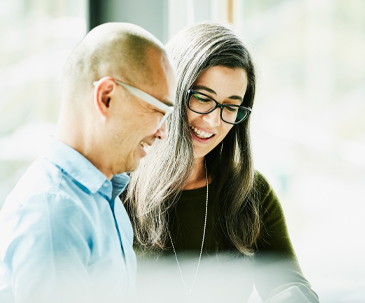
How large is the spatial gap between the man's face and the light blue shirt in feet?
0.21

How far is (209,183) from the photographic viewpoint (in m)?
1.44

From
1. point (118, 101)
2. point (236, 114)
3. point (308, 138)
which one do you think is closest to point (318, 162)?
point (308, 138)

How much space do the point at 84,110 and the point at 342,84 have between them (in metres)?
2.54

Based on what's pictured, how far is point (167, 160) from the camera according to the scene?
1.32 meters

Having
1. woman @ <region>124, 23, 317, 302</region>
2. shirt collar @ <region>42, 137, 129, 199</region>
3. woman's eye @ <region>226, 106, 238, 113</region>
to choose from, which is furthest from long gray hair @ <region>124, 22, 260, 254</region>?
shirt collar @ <region>42, 137, 129, 199</region>

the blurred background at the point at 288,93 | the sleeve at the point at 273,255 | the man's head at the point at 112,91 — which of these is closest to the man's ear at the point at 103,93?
the man's head at the point at 112,91

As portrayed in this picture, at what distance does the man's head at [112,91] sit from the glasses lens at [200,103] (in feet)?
1.47

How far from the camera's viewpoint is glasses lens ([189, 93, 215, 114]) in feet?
4.09

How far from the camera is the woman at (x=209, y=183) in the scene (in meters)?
1.25

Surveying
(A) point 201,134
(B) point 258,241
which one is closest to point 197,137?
(A) point 201,134

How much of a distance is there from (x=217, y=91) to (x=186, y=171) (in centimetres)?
27

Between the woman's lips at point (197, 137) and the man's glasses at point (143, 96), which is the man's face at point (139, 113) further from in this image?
the woman's lips at point (197, 137)

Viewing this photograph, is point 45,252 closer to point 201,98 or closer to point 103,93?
point 103,93

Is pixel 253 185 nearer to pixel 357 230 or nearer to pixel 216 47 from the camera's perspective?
pixel 216 47
